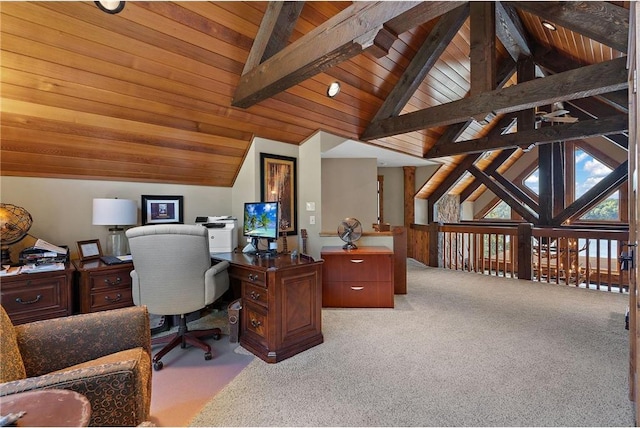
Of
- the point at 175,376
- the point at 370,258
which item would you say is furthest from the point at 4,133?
the point at 370,258

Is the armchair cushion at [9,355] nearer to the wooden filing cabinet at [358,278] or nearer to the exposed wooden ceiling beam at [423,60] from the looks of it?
the wooden filing cabinet at [358,278]

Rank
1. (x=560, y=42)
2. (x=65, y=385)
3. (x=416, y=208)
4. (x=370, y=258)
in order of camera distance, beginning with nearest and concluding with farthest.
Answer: (x=65, y=385)
(x=370, y=258)
(x=560, y=42)
(x=416, y=208)

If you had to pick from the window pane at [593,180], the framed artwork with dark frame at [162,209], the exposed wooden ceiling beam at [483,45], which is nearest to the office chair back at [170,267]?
the framed artwork with dark frame at [162,209]

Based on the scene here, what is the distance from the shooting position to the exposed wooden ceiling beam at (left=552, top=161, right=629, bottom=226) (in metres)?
5.25

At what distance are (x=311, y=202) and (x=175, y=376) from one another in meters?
2.38

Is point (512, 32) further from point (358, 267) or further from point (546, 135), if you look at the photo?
point (358, 267)

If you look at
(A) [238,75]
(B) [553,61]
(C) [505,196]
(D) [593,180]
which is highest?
(B) [553,61]

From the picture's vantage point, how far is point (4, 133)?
223 centimetres

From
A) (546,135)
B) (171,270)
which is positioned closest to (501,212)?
(546,135)

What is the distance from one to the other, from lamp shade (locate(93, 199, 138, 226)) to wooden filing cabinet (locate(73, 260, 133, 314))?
37 centimetres

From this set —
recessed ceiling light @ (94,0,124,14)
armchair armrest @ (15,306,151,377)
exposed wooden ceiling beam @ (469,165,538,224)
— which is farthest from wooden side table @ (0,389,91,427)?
exposed wooden ceiling beam @ (469,165,538,224)

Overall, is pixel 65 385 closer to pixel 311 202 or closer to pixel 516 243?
pixel 311 202

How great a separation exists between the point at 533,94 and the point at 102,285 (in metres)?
4.30

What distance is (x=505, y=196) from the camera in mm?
6363
